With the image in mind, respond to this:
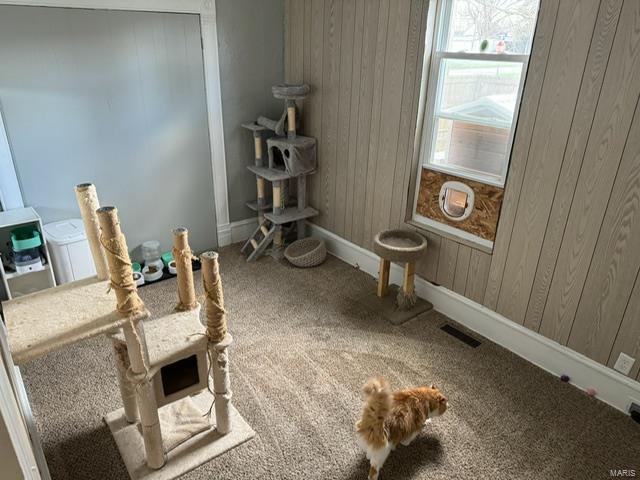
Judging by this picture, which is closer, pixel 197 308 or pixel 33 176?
pixel 197 308

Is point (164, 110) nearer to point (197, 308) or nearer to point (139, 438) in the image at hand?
point (197, 308)

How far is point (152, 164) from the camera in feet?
10.6

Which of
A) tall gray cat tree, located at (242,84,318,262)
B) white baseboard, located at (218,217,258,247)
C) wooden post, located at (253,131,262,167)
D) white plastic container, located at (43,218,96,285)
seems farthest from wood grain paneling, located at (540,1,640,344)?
white plastic container, located at (43,218,96,285)

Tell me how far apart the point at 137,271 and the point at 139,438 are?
156 cm

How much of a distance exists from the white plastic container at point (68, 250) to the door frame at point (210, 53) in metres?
1.11

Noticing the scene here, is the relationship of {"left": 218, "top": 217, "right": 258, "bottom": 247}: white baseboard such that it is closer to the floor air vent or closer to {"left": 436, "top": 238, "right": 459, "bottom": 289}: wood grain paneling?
{"left": 436, "top": 238, "right": 459, "bottom": 289}: wood grain paneling

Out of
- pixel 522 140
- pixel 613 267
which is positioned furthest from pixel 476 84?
pixel 613 267

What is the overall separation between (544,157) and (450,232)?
75 cm

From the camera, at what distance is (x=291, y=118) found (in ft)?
11.1

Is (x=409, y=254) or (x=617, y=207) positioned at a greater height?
(x=617, y=207)

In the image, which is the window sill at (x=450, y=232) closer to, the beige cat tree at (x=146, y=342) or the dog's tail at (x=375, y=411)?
the dog's tail at (x=375, y=411)

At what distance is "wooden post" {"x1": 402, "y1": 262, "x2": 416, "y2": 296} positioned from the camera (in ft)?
9.34

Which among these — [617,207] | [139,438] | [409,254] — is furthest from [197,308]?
[617,207]

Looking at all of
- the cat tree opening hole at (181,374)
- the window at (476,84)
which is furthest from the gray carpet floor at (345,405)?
the window at (476,84)
